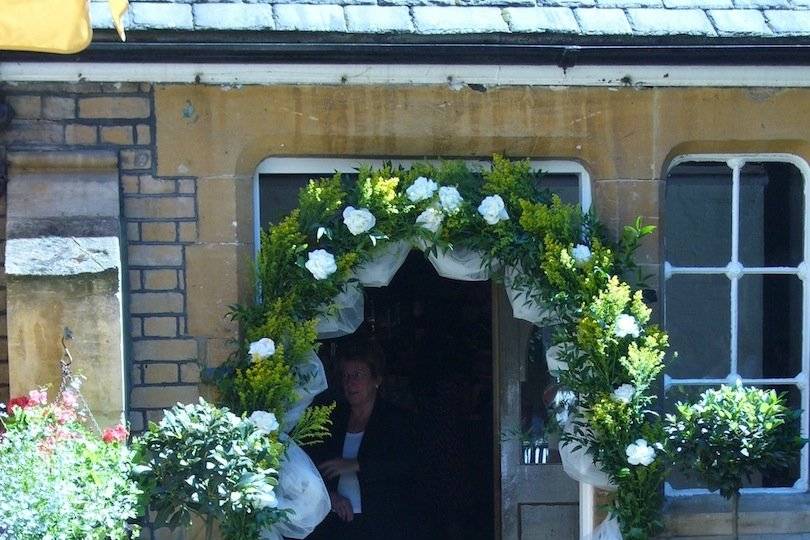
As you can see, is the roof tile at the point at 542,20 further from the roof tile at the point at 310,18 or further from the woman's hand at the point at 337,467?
the woman's hand at the point at 337,467

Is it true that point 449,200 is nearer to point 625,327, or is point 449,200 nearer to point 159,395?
point 625,327

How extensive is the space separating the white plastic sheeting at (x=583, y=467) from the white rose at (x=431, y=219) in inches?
39.7

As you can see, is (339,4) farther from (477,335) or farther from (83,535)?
(477,335)

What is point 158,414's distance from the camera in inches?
214

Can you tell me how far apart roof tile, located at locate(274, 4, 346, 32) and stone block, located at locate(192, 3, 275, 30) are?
48 millimetres

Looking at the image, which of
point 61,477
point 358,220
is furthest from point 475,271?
point 61,477

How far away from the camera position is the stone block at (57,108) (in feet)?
17.7

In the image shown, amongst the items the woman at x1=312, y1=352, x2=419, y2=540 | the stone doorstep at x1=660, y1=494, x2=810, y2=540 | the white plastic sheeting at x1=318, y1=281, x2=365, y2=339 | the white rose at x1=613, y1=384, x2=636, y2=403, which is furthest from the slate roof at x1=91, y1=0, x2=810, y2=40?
the woman at x1=312, y1=352, x2=419, y2=540

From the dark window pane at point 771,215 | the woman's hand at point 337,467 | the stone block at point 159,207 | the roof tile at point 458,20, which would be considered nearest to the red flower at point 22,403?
the stone block at point 159,207

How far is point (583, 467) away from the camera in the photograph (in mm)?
5465

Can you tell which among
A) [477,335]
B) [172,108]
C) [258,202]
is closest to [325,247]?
[258,202]

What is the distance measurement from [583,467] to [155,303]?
1912 mm

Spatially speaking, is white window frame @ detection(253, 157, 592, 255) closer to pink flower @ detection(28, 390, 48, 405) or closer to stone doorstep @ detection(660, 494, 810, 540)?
pink flower @ detection(28, 390, 48, 405)

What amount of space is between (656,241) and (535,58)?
0.97m
